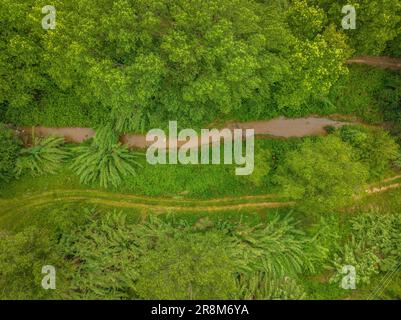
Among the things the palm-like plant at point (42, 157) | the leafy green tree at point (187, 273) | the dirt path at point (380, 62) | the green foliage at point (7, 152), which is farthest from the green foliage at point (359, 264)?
the green foliage at point (7, 152)

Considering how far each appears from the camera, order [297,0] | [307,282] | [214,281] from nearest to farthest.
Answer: [214,281] → [297,0] → [307,282]

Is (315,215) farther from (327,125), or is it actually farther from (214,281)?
(214,281)

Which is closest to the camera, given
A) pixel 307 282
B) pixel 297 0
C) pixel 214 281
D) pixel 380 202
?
pixel 214 281

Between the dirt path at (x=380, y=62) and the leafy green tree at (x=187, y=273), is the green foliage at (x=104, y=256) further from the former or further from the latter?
the dirt path at (x=380, y=62)

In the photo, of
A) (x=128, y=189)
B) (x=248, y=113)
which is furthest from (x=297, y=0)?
(x=128, y=189)

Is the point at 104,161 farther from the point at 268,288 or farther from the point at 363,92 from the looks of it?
the point at 363,92

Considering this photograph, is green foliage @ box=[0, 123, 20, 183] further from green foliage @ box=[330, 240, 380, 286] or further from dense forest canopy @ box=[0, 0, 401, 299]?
green foliage @ box=[330, 240, 380, 286]
